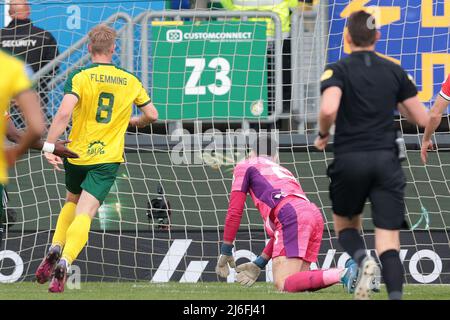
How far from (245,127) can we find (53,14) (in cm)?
272

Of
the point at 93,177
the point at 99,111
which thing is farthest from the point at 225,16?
the point at 93,177

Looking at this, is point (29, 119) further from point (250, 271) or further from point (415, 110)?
point (250, 271)

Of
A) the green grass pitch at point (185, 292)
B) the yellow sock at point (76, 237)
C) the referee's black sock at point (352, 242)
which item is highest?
the referee's black sock at point (352, 242)

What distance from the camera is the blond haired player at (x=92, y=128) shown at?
28.3 feet

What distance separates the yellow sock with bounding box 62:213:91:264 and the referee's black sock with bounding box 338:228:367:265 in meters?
2.39

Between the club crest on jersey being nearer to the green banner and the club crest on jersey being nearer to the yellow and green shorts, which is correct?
the yellow and green shorts

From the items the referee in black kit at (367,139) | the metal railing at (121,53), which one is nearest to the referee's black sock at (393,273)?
the referee in black kit at (367,139)

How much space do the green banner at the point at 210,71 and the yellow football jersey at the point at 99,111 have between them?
2813 millimetres

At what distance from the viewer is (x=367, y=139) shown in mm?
6578

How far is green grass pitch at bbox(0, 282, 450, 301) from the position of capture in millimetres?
8031

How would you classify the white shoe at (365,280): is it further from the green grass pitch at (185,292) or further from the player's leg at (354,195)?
the green grass pitch at (185,292)

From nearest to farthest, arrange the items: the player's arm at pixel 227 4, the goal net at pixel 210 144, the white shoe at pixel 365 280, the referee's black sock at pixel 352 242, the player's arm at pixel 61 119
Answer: the white shoe at pixel 365 280
the referee's black sock at pixel 352 242
the player's arm at pixel 61 119
the goal net at pixel 210 144
the player's arm at pixel 227 4

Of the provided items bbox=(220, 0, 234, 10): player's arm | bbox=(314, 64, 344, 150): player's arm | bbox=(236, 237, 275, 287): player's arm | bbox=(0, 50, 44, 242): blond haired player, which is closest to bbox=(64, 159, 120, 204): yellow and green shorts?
bbox=(236, 237, 275, 287): player's arm
